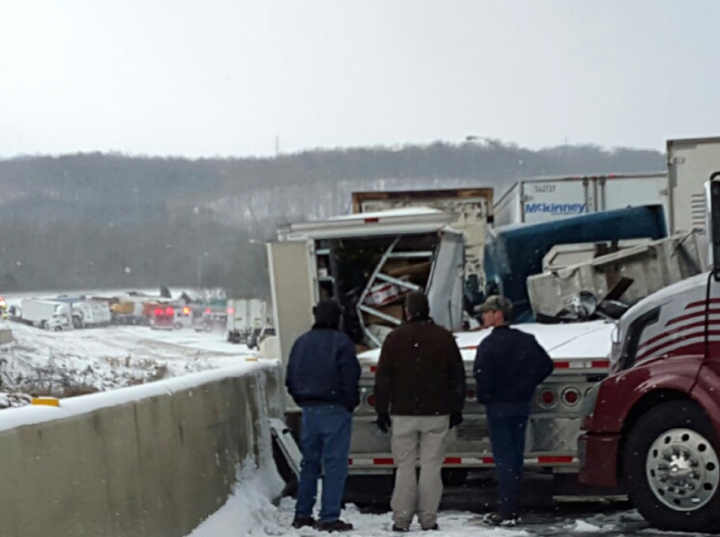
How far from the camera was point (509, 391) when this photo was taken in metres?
9.32

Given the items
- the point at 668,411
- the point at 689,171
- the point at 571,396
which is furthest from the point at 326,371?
the point at 689,171

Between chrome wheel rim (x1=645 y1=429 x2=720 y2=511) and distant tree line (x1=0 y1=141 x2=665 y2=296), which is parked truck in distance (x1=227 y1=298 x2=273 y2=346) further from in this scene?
chrome wheel rim (x1=645 y1=429 x2=720 y2=511)

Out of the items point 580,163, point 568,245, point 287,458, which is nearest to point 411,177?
point 580,163

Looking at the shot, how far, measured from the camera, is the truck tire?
817 cm

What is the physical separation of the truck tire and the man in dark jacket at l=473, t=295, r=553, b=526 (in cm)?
97

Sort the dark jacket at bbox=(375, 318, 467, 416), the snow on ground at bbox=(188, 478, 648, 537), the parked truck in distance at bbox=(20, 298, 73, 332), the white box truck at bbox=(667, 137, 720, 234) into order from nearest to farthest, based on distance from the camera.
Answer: the snow on ground at bbox=(188, 478, 648, 537), the dark jacket at bbox=(375, 318, 467, 416), the white box truck at bbox=(667, 137, 720, 234), the parked truck in distance at bbox=(20, 298, 73, 332)

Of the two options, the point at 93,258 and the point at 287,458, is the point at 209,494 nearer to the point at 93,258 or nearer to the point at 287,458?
the point at 287,458

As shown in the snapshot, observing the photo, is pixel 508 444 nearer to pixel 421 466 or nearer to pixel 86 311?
pixel 421 466

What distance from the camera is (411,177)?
2520 inches

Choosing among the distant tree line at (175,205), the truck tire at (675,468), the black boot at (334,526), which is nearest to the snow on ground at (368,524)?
the black boot at (334,526)

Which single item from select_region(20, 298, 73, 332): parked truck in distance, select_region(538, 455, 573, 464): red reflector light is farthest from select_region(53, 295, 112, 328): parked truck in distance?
select_region(538, 455, 573, 464): red reflector light

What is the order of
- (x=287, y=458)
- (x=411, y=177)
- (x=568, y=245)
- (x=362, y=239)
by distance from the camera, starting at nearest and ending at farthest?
(x=287, y=458)
(x=362, y=239)
(x=568, y=245)
(x=411, y=177)

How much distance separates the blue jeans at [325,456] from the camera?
29.8 ft

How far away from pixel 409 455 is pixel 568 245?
6.21 m
